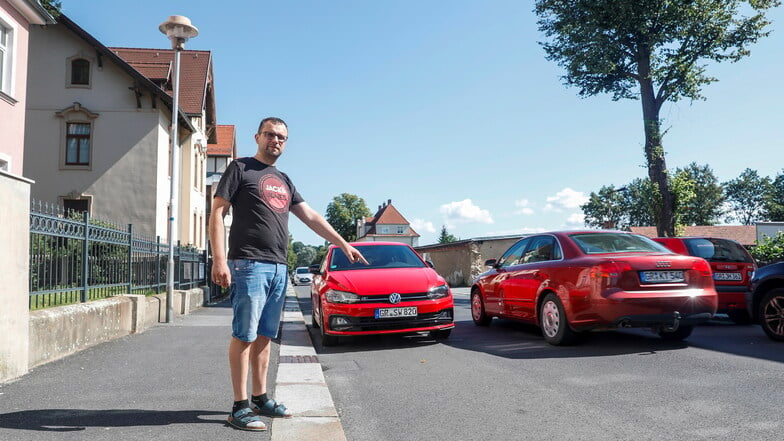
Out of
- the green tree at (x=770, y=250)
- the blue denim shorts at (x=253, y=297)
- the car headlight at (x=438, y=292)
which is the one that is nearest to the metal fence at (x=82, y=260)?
the blue denim shorts at (x=253, y=297)

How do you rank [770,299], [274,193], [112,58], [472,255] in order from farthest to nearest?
[472,255], [112,58], [770,299], [274,193]

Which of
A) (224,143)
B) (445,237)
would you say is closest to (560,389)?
(224,143)

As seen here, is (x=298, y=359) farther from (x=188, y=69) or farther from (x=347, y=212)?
(x=347, y=212)

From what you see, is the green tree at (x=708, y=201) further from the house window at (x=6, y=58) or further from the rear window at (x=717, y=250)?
the house window at (x=6, y=58)

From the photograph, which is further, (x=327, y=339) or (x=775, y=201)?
(x=775, y=201)

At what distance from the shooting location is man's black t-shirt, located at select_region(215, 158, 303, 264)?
3984 mm

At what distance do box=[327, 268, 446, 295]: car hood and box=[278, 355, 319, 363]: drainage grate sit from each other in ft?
3.53

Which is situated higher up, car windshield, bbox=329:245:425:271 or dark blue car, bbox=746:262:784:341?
car windshield, bbox=329:245:425:271

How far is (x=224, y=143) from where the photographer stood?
4375 cm

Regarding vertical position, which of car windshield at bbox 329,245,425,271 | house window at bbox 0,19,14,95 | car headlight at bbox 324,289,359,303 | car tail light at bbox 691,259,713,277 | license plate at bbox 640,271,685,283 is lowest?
car headlight at bbox 324,289,359,303

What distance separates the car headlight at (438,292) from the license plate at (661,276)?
8.28 feet

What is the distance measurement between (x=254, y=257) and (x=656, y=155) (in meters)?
20.9

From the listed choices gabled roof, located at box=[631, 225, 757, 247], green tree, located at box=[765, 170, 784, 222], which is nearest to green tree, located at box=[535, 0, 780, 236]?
gabled roof, located at box=[631, 225, 757, 247]

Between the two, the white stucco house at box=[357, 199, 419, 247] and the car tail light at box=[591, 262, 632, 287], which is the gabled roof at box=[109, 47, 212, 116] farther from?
the white stucco house at box=[357, 199, 419, 247]
